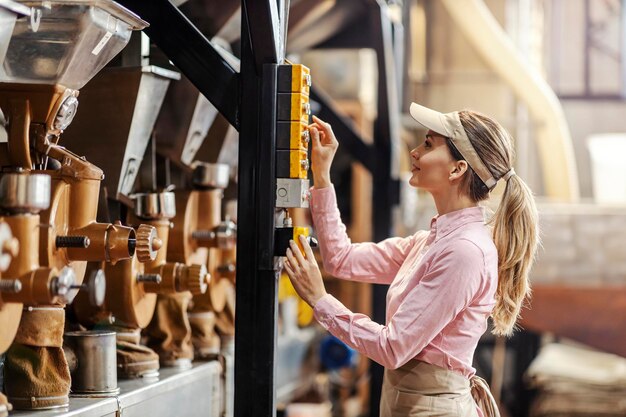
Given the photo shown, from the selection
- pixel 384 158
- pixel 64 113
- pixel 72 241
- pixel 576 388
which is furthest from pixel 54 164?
pixel 576 388

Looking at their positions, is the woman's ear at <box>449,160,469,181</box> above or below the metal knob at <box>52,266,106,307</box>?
above

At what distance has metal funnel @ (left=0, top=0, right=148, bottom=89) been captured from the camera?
2.49 meters

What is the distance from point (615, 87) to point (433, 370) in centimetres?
713

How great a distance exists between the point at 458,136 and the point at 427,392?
27.0 inches

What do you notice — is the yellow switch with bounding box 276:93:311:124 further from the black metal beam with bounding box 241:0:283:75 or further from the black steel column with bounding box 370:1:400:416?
the black steel column with bounding box 370:1:400:416

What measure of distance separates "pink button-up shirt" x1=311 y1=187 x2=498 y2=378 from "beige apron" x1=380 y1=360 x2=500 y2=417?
0.03 metres

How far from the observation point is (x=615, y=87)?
9.20 metres

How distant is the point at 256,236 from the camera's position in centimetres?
283

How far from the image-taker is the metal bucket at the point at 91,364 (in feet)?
9.94

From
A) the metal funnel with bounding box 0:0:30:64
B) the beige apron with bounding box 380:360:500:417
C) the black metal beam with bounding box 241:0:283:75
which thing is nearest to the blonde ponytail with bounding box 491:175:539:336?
the beige apron with bounding box 380:360:500:417

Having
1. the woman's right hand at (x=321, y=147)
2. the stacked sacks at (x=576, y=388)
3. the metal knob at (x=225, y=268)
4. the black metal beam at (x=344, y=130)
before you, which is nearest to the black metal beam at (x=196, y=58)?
the woman's right hand at (x=321, y=147)

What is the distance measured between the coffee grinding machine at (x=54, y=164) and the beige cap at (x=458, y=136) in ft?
2.77

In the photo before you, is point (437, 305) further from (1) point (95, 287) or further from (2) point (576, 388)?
(2) point (576, 388)

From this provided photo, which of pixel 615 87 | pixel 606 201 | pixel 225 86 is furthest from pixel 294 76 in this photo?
pixel 615 87
